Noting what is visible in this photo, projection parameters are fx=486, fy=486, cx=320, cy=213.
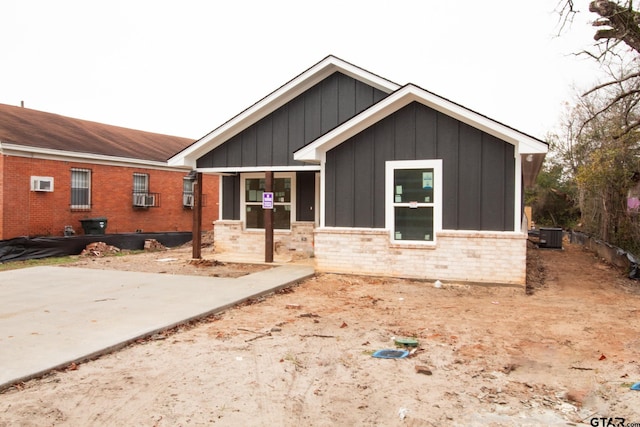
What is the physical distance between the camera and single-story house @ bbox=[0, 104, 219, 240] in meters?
16.2

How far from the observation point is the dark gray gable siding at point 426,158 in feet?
33.3

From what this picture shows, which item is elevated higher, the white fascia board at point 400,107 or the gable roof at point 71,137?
the gable roof at point 71,137

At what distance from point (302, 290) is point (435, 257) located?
301 centimetres

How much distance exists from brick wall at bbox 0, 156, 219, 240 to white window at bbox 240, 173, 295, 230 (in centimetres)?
749

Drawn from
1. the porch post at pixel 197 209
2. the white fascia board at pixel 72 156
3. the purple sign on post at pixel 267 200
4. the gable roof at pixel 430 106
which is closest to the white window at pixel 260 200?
the porch post at pixel 197 209

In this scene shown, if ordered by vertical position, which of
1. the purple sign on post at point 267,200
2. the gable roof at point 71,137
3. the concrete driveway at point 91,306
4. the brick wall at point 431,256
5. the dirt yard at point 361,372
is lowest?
the dirt yard at point 361,372

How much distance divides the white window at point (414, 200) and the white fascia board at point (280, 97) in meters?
2.93

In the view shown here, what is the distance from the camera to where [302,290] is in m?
9.86

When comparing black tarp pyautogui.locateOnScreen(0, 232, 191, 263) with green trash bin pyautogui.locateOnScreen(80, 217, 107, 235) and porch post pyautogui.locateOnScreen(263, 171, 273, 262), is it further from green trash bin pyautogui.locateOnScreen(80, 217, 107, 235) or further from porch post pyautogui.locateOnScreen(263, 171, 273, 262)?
porch post pyautogui.locateOnScreen(263, 171, 273, 262)

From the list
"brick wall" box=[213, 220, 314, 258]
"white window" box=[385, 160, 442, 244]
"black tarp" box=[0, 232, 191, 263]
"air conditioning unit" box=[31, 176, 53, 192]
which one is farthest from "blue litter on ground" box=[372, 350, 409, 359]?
"air conditioning unit" box=[31, 176, 53, 192]

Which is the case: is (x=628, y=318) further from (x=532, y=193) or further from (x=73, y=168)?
(x=532, y=193)

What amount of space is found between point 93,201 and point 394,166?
→ 43.7ft

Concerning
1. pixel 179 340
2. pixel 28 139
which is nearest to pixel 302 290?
pixel 179 340

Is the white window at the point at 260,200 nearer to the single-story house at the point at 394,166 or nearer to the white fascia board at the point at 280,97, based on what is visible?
the single-story house at the point at 394,166
